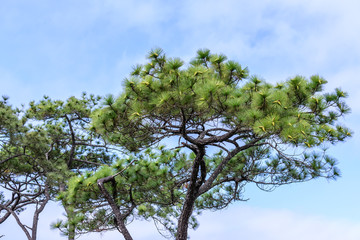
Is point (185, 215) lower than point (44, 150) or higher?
Answer: lower

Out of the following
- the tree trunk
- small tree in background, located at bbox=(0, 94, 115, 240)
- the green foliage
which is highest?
small tree in background, located at bbox=(0, 94, 115, 240)

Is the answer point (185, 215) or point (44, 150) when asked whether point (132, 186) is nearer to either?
point (185, 215)

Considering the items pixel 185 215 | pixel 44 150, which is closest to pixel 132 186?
pixel 185 215

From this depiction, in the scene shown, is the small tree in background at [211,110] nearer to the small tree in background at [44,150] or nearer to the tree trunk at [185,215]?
the tree trunk at [185,215]

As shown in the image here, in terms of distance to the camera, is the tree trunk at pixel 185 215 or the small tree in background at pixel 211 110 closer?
the small tree in background at pixel 211 110

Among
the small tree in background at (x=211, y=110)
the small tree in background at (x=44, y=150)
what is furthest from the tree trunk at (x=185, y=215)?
the small tree in background at (x=44, y=150)

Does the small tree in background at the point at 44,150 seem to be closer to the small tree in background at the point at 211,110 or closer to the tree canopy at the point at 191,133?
the tree canopy at the point at 191,133

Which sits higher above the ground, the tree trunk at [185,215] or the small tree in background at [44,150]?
the small tree in background at [44,150]

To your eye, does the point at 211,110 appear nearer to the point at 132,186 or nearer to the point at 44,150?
the point at 132,186

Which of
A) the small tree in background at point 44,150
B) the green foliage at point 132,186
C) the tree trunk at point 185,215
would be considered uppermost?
the small tree in background at point 44,150

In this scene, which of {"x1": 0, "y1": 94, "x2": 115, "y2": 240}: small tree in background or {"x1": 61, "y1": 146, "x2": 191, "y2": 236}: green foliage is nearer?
{"x1": 61, "y1": 146, "x2": 191, "y2": 236}: green foliage

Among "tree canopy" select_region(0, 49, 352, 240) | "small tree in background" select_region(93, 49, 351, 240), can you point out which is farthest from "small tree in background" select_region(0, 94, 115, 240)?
"small tree in background" select_region(93, 49, 351, 240)

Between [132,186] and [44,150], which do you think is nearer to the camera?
[132,186]

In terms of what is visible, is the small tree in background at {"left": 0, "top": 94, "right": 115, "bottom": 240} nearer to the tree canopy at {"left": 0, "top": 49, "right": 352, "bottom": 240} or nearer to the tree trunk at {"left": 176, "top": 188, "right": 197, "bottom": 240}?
the tree canopy at {"left": 0, "top": 49, "right": 352, "bottom": 240}
